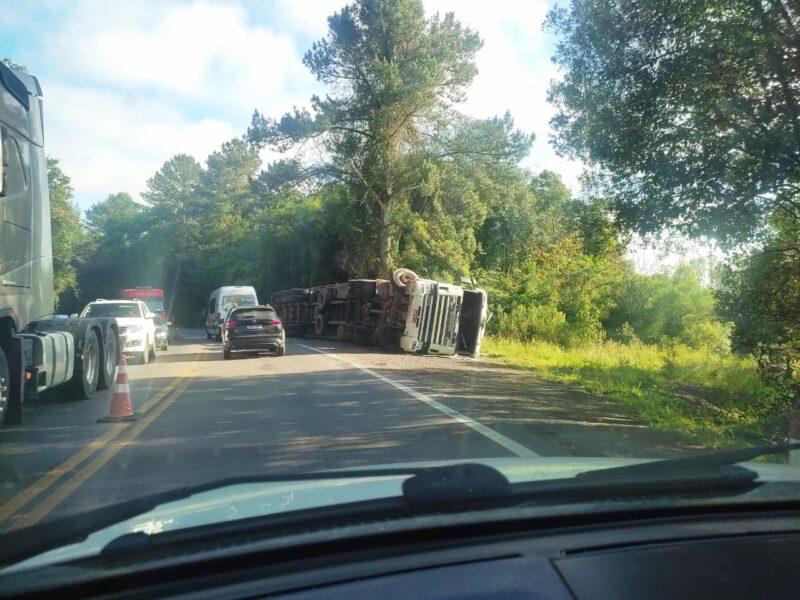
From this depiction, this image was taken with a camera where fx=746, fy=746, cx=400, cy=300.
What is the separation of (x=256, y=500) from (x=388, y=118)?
33.3 metres

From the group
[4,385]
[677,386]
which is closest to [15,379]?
[4,385]

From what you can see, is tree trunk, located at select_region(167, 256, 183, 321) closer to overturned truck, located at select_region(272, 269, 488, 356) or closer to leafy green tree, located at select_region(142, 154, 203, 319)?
leafy green tree, located at select_region(142, 154, 203, 319)

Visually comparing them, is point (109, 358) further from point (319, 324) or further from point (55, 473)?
point (319, 324)

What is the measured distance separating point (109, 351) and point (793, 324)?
11.9 m

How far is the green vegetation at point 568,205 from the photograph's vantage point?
1072cm

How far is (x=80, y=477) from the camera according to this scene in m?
6.92

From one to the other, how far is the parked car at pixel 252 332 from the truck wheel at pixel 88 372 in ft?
29.1

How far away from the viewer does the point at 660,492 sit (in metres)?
2.63

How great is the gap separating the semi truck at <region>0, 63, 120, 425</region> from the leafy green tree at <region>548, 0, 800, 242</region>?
27.5ft

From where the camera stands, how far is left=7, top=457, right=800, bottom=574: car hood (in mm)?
2328

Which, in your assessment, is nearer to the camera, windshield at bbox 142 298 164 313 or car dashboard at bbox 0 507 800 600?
car dashboard at bbox 0 507 800 600

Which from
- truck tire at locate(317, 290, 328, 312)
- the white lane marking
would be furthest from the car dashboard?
truck tire at locate(317, 290, 328, 312)

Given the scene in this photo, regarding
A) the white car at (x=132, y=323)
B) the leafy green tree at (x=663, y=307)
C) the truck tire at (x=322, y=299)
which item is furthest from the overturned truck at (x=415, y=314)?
the leafy green tree at (x=663, y=307)

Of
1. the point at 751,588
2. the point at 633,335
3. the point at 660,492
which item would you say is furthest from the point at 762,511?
the point at 633,335
